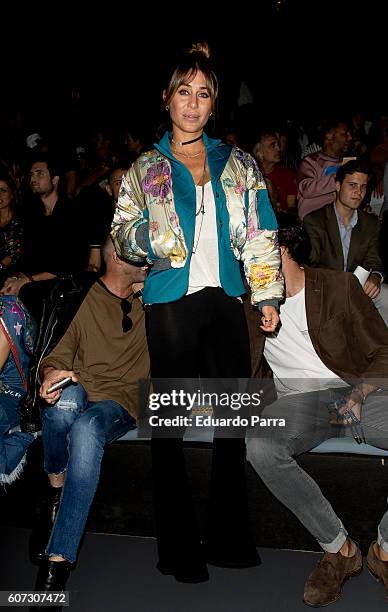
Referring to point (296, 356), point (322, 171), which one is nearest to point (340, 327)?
point (296, 356)

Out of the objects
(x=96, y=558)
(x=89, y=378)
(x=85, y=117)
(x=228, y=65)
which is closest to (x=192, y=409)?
(x=89, y=378)

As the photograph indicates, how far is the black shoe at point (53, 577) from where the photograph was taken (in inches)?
99.7

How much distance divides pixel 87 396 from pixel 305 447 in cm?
84

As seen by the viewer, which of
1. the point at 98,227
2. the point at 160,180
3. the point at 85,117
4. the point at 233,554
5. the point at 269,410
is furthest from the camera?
the point at 85,117

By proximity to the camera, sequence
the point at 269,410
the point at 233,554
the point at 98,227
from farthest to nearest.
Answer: the point at 98,227, the point at 269,410, the point at 233,554

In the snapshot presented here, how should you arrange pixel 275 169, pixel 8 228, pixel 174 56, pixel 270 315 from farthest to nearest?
1. pixel 174 56
2. pixel 275 169
3. pixel 8 228
4. pixel 270 315

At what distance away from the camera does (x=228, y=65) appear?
8.48 m

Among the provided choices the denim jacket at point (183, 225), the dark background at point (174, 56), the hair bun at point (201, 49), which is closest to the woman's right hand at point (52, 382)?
the denim jacket at point (183, 225)

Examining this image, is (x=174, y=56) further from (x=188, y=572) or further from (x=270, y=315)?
(x=188, y=572)

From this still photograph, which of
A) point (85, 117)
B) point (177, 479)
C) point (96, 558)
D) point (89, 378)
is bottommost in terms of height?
point (96, 558)

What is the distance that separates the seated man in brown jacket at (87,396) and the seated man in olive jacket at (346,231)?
1.32m

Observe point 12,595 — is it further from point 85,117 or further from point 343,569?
point 85,117

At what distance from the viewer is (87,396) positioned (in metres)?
2.96

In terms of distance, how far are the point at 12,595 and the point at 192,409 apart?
889mm
